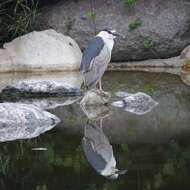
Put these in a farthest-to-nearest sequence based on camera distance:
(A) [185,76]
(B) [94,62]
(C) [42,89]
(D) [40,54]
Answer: (D) [40,54]
(A) [185,76]
(C) [42,89]
(B) [94,62]

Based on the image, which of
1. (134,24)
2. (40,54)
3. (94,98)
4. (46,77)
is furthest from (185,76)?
(94,98)

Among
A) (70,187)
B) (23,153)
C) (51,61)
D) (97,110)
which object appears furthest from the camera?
(51,61)

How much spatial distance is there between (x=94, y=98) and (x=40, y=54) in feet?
10.2

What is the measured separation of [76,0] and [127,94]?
3.84 m

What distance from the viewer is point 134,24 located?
1077cm

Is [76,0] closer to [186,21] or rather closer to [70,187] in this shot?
[186,21]

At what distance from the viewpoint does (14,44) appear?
1041cm

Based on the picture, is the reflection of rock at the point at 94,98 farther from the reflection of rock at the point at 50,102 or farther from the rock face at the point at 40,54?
the rock face at the point at 40,54

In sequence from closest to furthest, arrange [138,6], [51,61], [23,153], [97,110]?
[23,153] < [97,110] < [51,61] < [138,6]

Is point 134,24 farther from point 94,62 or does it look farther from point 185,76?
point 94,62

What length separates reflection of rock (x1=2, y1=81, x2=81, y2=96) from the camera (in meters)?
8.12

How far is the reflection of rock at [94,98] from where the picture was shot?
743cm

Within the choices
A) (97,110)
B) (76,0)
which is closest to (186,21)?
(76,0)

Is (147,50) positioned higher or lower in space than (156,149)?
lower
